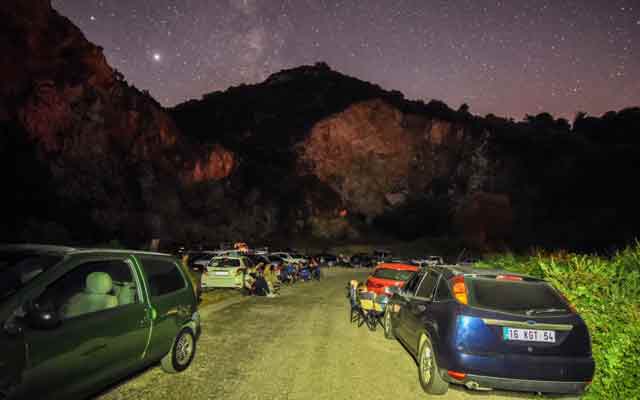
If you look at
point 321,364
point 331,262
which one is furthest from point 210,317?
point 331,262

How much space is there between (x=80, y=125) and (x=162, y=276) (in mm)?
47484

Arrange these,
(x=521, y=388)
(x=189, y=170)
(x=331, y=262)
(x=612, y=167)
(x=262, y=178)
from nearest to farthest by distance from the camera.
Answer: (x=521, y=388) → (x=331, y=262) → (x=189, y=170) → (x=612, y=167) → (x=262, y=178)

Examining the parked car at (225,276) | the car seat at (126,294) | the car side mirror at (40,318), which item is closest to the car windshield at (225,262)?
the parked car at (225,276)

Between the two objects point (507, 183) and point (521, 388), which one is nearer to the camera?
point (521, 388)

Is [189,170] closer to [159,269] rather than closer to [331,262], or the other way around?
[331,262]

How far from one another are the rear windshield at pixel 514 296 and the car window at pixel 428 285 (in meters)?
0.93

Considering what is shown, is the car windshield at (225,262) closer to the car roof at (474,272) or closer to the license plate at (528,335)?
the car roof at (474,272)

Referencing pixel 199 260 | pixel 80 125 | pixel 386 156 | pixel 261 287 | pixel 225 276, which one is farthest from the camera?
pixel 386 156

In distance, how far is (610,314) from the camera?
564cm

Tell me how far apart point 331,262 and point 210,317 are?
3459 cm

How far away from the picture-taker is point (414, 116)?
9394 centimetres

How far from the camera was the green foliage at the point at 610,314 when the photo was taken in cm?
449

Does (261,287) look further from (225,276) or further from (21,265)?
(21,265)

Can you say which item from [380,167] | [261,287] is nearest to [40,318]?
[261,287]
